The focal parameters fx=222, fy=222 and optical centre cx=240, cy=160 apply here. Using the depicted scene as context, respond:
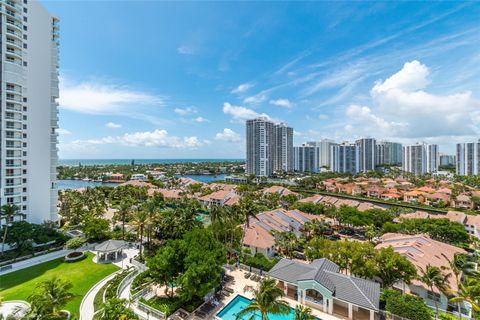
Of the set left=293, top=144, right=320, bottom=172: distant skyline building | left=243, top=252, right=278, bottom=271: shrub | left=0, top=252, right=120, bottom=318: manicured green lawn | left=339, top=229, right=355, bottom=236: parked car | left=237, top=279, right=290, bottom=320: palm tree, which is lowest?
left=339, top=229, right=355, bottom=236: parked car

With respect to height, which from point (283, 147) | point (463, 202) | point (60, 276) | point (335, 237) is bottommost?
point (335, 237)

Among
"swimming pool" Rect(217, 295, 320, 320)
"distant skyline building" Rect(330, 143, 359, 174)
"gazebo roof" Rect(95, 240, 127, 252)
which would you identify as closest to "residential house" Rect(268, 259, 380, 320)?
"swimming pool" Rect(217, 295, 320, 320)

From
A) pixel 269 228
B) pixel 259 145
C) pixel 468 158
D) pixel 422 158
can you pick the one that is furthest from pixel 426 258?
pixel 422 158

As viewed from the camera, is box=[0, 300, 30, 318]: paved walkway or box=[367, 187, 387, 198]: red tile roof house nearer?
box=[0, 300, 30, 318]: paved walkway

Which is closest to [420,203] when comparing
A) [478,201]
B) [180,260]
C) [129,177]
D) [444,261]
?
[478,201]

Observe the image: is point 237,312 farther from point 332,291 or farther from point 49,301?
point 49,301

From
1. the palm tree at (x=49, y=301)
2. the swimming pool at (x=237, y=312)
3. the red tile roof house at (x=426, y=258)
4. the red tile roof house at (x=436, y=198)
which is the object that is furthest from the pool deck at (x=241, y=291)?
the red tile roof house at (x=436, y=198)

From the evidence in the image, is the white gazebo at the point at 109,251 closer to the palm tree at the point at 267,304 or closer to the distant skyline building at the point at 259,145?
the palm tree at the point at 267,304

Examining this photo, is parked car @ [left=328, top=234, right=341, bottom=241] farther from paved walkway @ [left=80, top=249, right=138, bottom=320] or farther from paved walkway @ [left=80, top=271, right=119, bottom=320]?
paved walkway @ [left=80, top=271, right=119, bottom=320]
